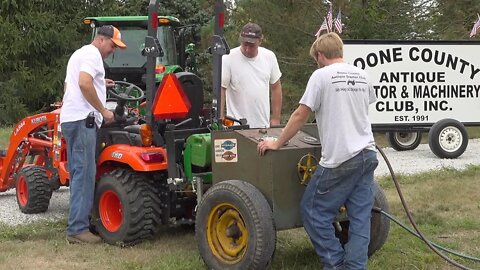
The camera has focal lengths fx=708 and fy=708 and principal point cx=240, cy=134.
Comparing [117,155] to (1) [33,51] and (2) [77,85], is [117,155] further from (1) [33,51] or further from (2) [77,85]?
(1) [33,51]

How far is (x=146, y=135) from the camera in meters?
5.70

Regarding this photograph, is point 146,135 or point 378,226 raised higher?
point 146,135

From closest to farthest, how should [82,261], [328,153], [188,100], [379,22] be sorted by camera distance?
1. [328,153]
2. [82,261]
3. [188,100]
4. [379,22]

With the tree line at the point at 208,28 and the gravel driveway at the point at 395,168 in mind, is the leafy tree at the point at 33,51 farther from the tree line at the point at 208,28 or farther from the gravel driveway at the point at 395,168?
the gravel driveway at the point at 395,168

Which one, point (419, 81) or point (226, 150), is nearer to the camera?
point (226, 150)

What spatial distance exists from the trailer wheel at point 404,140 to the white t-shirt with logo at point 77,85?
26.3 ft

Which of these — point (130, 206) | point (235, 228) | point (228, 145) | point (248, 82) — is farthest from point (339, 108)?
point (130, 206)

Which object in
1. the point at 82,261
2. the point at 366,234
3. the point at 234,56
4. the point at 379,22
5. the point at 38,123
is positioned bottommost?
the point at 82,261

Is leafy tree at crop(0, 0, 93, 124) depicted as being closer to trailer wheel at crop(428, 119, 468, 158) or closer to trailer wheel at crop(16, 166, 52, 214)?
trailer wheel at crop(428, 119, 468, 158)

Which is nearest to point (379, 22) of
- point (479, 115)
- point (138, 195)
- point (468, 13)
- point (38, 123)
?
point (468, 13)

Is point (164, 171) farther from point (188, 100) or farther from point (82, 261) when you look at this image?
point (82, 261)

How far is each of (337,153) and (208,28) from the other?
15.3 meters

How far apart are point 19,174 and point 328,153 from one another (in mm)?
4094

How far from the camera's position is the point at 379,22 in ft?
55.4
